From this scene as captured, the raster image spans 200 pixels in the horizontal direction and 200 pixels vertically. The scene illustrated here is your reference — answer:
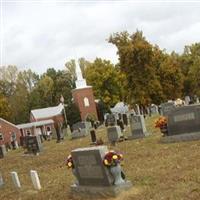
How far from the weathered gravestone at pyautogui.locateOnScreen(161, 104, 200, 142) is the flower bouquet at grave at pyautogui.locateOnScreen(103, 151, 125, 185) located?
354 inches

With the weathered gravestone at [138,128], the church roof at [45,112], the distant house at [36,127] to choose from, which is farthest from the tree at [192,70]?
the weathered gravestone at [138,128]

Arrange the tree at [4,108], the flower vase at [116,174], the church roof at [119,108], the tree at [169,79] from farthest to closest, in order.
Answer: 1. the church roof at [119,108]
2. the tree at [4,108]
3. the tree at [169,79]
4. the flower vase at [116,174]

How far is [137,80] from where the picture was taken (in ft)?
181

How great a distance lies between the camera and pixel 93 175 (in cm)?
1285

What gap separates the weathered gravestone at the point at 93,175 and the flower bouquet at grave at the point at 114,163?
0.09 meters

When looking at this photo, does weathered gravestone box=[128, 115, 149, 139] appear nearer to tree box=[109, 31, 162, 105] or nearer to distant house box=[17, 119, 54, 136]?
tree box=[109, 31, 162, 105]

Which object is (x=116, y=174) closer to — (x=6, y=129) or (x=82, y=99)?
(x=6, y=129)

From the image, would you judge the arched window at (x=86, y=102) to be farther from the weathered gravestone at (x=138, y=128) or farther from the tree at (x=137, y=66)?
the weathered gravestone at (x=138, y=128)

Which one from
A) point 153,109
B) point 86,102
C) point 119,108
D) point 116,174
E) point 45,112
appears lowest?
point 116,174

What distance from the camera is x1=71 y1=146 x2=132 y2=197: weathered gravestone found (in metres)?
12.3

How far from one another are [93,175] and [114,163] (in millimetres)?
878

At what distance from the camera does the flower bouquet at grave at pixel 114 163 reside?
40.0 ft

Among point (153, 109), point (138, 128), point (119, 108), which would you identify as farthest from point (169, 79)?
point (138, 128)

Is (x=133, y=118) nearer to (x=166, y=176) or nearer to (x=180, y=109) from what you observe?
(x=180, y=109)
